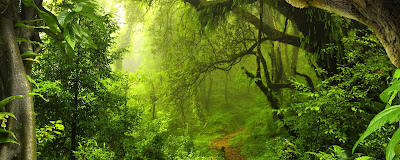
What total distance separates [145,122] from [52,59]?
3.64 metres

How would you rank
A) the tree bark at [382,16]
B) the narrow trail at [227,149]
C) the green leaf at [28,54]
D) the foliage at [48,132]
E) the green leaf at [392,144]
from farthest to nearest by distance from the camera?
the narrow trail at [227,149], the foliage at [48,132], the tree bark at [382,16], the green leaf at [28,54], the green leaf at [392,144]

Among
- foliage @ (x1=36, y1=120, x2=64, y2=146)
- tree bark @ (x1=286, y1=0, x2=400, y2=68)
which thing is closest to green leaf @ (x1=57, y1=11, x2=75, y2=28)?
foliage @ (x1=36, y1=120, x2=64, y2=146)

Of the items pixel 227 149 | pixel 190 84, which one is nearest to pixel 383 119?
pixel 190 84

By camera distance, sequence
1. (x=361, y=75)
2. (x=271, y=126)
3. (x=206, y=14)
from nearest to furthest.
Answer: (x=361, y=75) < (x=206, y=14) < (x=271, y=126)

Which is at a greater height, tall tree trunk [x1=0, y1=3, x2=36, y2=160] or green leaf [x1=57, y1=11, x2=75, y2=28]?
green leaf [x1=57, y1=11, x2=75, y2=28]

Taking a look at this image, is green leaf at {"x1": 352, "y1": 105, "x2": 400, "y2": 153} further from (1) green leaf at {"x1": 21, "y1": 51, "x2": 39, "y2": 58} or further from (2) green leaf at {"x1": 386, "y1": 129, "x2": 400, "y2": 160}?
(1) green leaf at {"x1": 21, "y1": 51, "x2": 39, "y2": 58}

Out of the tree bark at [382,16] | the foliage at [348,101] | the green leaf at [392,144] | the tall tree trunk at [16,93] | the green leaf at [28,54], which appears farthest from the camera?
the foliage at [348,101]

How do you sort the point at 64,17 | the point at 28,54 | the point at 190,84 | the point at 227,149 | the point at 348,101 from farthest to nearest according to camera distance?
the point at 227,149 → the point at 190,84 → the point at 348,101 → the point at 28,54 → the point at 64,17

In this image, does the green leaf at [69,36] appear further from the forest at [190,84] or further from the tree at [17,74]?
the tree at [17,74]

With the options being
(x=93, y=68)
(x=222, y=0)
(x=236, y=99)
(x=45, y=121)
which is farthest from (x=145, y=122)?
(x=236, y=99)

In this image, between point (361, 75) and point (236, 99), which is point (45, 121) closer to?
point (361, 75)

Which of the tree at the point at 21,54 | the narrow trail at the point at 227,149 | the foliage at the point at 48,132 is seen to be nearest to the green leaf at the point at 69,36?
the tree at the point at 21,54

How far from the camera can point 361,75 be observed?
3775mm

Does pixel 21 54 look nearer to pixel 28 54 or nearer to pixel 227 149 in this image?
pixel 28 54
